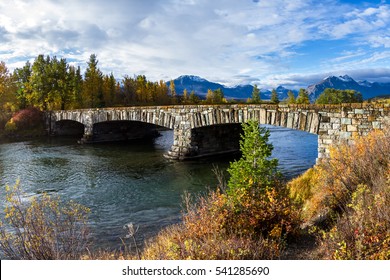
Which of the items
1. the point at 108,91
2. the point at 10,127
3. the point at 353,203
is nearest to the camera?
the point at 353,203

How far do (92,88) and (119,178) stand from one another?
2023 inches

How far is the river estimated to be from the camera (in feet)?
51.2

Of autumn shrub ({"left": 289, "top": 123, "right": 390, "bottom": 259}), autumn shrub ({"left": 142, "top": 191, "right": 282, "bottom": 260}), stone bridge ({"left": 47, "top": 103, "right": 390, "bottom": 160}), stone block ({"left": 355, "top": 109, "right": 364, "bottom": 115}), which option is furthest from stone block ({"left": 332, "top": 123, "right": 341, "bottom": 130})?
autumn shrub ({"left": 142, "top": 191, "right": 282, "bottom": 260})

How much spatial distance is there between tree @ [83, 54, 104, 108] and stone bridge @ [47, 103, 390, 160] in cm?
1335

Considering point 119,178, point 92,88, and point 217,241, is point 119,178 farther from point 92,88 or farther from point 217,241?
point 92,88

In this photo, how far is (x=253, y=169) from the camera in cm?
1134

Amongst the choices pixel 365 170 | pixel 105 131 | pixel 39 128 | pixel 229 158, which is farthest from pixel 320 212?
pixel 39 128

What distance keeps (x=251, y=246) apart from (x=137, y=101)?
95420 mm

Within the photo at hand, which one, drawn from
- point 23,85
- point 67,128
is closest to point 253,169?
point 67,128

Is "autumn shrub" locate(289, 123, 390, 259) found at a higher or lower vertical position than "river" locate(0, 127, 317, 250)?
higher

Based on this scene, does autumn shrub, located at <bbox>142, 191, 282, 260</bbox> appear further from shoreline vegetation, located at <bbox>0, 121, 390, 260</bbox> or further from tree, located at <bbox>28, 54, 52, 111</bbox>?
tree, located at <bbox>28, 54, 52, 111</bbox>

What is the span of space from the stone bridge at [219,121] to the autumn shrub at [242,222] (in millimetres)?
10687

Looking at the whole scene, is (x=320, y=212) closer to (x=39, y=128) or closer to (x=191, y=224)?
(x=191, y=224)

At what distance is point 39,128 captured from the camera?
58812mm
